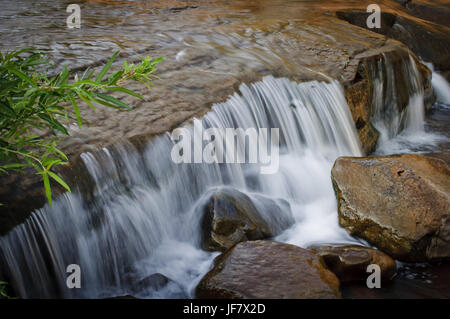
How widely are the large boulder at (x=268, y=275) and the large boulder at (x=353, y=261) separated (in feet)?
0.76

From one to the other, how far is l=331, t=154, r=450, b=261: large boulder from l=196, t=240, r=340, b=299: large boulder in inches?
33.2

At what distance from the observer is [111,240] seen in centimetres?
368

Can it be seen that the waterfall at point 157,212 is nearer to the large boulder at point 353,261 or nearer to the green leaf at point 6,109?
the large boulder at point 353,261

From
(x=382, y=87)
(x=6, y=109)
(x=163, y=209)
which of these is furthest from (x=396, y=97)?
(x=6, y=109)

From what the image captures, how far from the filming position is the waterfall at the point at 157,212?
10.8 ft

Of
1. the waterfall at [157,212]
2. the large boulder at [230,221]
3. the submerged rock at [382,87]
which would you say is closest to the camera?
the waterfall at [157,212]

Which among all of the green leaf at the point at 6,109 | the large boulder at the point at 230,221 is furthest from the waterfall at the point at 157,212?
the green leaf at the point at 6,109

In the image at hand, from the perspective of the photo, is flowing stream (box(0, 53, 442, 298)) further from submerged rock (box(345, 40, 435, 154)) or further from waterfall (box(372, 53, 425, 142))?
waterfall (box(372, 53, 425, 142))

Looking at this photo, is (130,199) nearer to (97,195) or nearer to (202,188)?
(97,195)

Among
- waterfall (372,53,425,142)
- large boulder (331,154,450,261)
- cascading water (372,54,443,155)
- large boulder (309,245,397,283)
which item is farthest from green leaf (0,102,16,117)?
waterfall (372,53,425,142)

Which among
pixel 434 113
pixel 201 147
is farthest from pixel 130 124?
pixel 434 113

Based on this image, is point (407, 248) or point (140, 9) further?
point (140, 9)

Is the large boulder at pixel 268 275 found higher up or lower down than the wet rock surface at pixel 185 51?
lower down

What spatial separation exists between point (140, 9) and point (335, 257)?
5.75m
